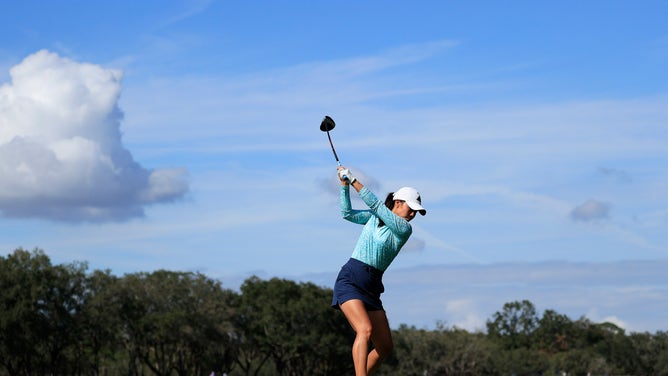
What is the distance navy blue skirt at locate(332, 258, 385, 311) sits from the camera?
10.9 meters

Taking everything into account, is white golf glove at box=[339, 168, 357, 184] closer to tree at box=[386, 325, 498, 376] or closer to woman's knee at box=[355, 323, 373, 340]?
woman's knee at box=[355, 323, 373, 340]

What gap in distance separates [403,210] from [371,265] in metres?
0.69

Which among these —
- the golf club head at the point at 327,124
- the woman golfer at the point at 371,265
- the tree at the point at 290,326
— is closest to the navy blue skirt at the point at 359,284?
the woman golfer at the point at 371,265

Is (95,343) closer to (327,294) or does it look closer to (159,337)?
(159,337)

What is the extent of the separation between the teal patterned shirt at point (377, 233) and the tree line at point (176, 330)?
53.3 m

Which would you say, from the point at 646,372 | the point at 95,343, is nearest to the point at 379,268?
the point at 95,343

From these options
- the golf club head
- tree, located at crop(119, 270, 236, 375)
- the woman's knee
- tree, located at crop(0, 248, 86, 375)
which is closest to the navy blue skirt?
the woman's knee

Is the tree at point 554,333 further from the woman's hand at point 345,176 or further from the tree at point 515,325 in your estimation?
the woman's hand at point 345,176

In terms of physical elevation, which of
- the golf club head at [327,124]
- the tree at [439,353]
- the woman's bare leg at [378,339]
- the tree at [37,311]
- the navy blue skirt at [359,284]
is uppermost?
the tree at [439,353]

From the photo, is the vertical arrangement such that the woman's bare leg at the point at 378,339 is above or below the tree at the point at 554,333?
below

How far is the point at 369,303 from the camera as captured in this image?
10945mm

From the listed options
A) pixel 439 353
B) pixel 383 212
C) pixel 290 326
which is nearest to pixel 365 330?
pixel 383 212

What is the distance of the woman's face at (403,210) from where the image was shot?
432 inches

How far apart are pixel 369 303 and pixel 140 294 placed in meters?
62.5
